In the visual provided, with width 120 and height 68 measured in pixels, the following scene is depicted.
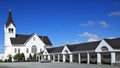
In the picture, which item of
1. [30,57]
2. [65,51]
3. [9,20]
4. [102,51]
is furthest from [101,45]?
[9,20]

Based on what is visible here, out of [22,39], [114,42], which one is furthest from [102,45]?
[22,39]

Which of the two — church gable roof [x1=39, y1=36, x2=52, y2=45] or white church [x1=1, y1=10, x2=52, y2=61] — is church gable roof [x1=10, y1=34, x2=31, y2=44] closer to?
white church [x1=1, y1=10, x2=52, y2=61]

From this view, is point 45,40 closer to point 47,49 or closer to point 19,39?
point 19,39

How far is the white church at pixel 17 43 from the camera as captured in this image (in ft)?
302

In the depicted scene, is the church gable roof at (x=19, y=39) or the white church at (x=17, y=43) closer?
the white church at (x=17, y=43)

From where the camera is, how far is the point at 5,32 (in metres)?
94.0

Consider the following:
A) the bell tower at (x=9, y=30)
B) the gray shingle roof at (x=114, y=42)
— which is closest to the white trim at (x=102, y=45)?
the gray shingle roof at (x=114, y=42)

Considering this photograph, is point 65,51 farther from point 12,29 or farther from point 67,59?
point 12,29

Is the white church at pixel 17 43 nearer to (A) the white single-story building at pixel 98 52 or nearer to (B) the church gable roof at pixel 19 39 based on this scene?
(B) the church gable roof at pixel 19 39

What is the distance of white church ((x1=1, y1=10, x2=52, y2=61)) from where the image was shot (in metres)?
92.0

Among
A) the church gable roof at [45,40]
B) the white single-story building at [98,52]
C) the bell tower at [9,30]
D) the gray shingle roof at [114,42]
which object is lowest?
the white single-story building at [98,52]

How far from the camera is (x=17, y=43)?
93.1m

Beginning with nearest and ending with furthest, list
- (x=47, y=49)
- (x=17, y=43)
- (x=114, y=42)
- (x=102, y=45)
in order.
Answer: (x=114, y=42)
(x=102, y=45)
(x=47, y=49)
(x=17, y=43)

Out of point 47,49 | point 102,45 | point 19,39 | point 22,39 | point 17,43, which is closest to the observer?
point 102,45
